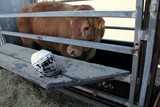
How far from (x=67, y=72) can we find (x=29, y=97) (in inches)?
31.5

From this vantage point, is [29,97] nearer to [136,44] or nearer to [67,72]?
[67,72]

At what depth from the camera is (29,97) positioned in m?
2.28

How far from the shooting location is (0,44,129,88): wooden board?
5.21 feet

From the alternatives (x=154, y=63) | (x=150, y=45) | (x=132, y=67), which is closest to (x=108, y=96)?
(x=132, y=67)

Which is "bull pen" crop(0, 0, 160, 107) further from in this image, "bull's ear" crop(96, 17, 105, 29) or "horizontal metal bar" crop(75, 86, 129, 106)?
"bull's ear" crop(96, 17, 105, 29)

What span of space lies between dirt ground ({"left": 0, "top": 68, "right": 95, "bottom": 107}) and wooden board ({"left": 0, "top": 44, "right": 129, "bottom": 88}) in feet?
1.31

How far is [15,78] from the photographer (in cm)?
273

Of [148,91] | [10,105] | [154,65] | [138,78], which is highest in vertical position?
[154,65]

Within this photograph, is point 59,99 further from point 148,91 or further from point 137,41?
point 137,41

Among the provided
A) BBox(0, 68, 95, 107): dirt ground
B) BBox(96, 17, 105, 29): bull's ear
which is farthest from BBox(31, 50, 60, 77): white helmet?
BBox(96, 17, 105, 29): bull's ear

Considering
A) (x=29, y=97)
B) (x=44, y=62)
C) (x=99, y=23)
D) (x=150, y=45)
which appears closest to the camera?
(x=150, y=45)

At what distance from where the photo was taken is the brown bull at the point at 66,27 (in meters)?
2.02

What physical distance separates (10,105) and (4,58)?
62 cm

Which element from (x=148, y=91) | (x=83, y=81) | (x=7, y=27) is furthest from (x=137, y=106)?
(x=7, y=27)
